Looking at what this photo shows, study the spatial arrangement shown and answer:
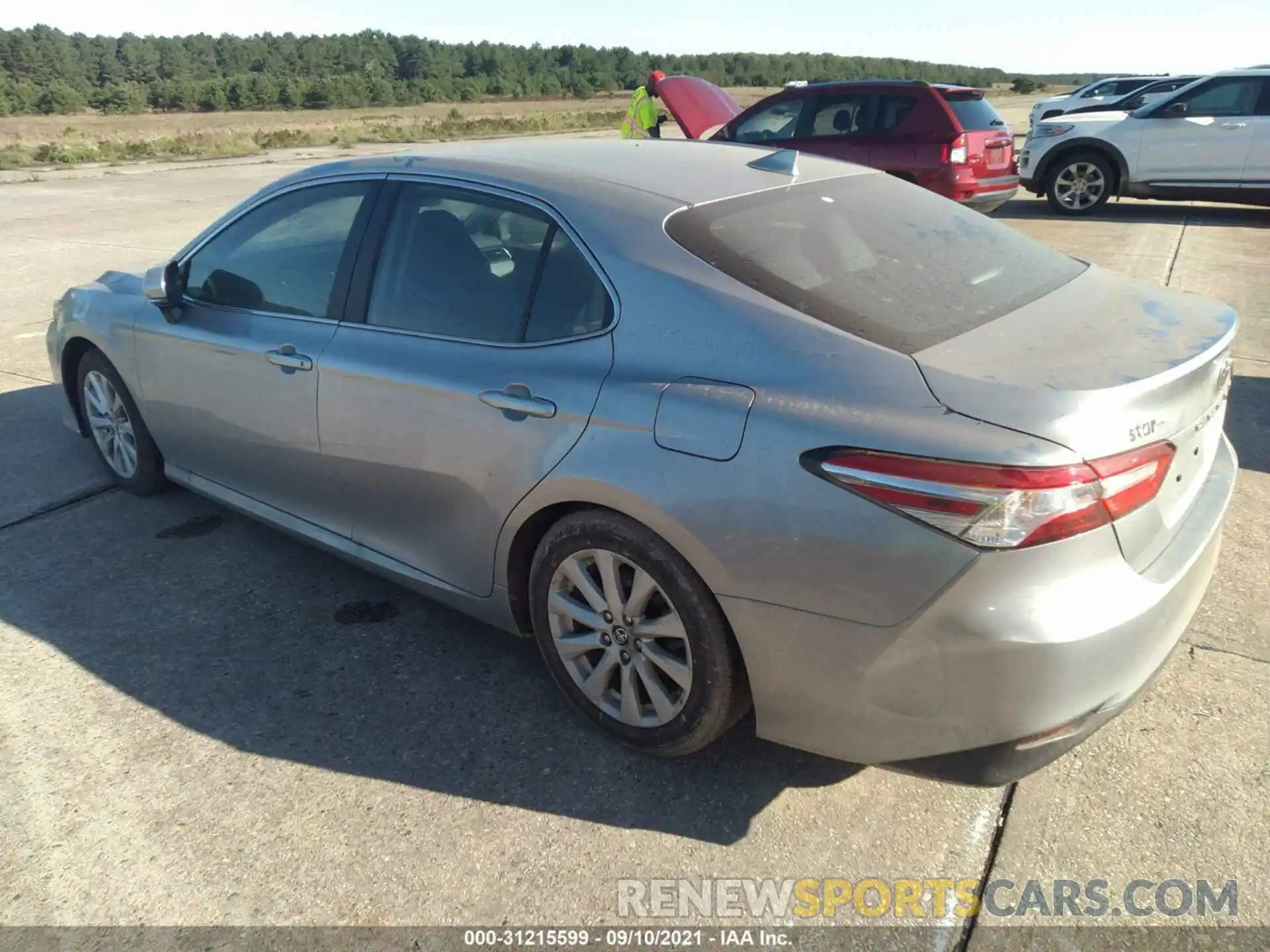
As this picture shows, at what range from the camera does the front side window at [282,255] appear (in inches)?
138

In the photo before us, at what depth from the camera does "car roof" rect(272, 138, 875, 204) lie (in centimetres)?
296

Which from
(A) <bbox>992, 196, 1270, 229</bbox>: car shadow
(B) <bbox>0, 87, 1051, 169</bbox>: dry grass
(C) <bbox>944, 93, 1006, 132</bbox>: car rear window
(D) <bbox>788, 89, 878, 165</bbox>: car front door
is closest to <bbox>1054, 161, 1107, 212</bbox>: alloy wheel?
(A) <bbox>992, 196, 1270, 229</bbox>: car shadow

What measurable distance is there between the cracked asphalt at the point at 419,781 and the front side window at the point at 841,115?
26.5ft

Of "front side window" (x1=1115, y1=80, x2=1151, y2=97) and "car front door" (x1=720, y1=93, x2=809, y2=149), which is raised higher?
"car front door" (x1=720, y1=93, x2=809, y2=149)

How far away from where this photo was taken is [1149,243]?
10.6m

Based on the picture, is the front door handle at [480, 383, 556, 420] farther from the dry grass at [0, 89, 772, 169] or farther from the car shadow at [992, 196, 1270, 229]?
the dry grass at [0, 89, 772, 169]

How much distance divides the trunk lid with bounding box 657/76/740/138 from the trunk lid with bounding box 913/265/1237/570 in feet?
30.7

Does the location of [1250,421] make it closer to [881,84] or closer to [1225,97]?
[881,84]

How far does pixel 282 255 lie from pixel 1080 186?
11.8m

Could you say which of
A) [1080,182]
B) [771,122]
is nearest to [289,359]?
[771,122]

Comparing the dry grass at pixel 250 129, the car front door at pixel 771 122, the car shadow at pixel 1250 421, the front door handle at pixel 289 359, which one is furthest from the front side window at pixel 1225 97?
the dry grass at pixel 250 129

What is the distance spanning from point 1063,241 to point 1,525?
10.2m

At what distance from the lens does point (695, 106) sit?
1159 centimetres

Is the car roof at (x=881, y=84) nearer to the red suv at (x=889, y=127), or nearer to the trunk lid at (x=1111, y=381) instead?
the red suv at (x=889, y=127)
